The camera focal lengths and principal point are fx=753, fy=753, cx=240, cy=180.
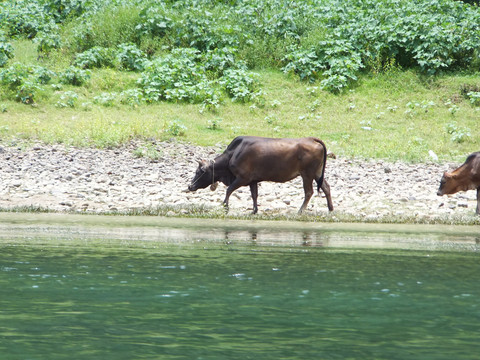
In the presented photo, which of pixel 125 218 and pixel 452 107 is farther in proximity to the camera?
pixel 452 107

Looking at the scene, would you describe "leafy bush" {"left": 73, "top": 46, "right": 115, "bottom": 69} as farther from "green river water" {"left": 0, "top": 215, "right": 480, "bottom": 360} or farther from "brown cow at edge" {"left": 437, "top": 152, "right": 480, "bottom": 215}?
"green river water" {"left": 0, "top": 215, "right": 480, "bottom": 360}

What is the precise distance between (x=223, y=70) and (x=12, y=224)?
1548 cm

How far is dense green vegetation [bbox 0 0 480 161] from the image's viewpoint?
2033 cm

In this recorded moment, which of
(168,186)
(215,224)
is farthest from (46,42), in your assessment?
(215,224)

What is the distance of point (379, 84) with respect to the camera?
2453cm

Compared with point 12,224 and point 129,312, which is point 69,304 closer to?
point 129,312

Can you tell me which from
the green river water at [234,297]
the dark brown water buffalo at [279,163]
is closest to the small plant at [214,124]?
the dark brown water buffalo at [279,163]

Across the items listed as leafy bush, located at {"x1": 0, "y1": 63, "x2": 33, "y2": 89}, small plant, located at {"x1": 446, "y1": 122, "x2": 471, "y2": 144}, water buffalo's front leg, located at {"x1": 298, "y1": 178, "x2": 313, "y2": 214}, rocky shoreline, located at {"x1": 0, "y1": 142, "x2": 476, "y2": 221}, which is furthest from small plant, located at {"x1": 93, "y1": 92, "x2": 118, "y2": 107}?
water buffalo's front leg, located at {"x1": 298, "y1": 178, "x2": 313, "y2": 214}

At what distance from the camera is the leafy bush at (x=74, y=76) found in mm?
23594

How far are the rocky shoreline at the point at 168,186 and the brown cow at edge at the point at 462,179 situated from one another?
0.99ft

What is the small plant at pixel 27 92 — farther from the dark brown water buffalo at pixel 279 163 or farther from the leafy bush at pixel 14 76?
the dark brown water buffalo at pixel 279 163

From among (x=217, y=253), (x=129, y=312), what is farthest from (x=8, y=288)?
(x=217, y=253)

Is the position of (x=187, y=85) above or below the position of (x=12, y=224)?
above

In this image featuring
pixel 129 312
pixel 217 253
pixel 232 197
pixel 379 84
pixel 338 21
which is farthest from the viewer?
pixel 338 21
